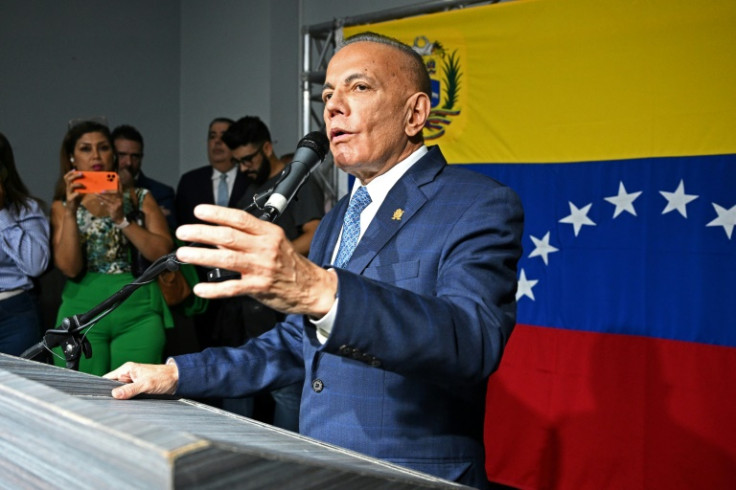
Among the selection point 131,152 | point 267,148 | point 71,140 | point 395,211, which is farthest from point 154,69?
point 395,211

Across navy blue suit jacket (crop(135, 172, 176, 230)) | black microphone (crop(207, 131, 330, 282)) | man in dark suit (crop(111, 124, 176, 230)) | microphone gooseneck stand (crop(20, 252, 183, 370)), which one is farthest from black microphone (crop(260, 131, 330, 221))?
navy blue suit jacket (crop(135, 172, 176, 230))

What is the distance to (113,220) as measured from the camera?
3.05m

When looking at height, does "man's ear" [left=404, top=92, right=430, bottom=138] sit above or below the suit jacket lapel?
above

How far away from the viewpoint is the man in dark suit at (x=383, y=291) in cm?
82

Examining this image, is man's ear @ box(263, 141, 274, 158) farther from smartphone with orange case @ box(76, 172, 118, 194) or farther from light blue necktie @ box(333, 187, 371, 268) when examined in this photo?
light blue necktie @ box(333, 187, 371, 268)

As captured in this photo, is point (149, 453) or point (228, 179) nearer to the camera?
point (149, 453)

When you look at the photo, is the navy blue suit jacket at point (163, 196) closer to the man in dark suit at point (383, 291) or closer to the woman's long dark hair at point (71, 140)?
the woman's long dark hair at point (71, 140)

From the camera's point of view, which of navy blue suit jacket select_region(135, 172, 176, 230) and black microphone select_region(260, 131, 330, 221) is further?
navy blue suit jacket select_region(135, 172, 176, 230)

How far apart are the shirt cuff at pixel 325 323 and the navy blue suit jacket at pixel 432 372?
12 cm

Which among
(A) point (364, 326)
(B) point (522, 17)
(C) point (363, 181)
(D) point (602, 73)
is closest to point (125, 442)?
(A) point (364, 326)

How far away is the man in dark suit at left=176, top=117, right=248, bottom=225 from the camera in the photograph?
4430 mm

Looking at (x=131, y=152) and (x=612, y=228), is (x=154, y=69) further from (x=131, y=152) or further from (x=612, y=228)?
(x=612, y=228)

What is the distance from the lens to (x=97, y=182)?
9.91ft

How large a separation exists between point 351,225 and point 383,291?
0.56 metres
